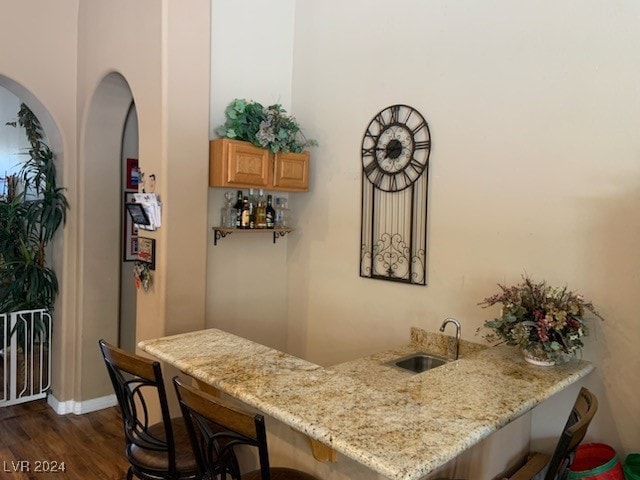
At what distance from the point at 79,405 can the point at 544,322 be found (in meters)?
3.60

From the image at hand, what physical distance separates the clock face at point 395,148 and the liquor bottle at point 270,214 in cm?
75

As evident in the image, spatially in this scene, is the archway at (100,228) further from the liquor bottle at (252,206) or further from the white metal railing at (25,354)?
the liquor bottle at (252,206)

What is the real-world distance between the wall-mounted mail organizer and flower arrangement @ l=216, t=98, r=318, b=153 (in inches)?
23.9

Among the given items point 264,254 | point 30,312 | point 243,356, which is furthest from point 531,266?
point 30,312

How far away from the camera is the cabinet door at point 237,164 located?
9.62ft

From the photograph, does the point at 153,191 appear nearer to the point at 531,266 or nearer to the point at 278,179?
the point at 278,179

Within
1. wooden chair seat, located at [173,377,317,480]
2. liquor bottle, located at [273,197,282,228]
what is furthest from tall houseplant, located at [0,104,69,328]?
wooden chair seat, located at [173,377,317,480]

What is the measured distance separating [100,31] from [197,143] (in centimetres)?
135

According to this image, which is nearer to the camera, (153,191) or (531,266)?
(531,266)

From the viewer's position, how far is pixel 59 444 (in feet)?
11.0

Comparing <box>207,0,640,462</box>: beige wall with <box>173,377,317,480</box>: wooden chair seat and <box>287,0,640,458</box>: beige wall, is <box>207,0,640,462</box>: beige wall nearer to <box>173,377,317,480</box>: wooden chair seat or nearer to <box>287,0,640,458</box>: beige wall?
<box>287,0,640,458</box>: beige wall

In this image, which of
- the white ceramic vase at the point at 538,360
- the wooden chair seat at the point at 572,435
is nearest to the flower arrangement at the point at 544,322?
the white ceramic vase at the point at 538,360

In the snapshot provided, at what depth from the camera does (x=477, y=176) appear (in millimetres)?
2521

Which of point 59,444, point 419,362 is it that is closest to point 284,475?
point 419,362
